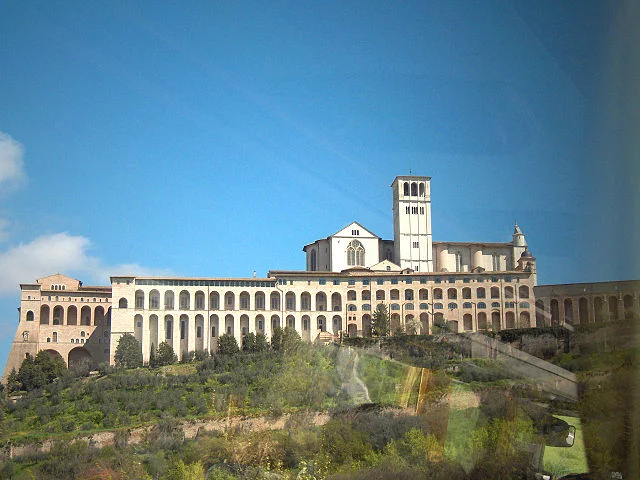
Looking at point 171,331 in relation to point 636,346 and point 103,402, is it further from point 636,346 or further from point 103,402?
point 636,346

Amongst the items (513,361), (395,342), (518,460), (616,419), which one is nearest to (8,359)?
(395,342)

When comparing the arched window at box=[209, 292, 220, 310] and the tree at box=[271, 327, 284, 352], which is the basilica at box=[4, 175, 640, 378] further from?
the tree at box=[271, 327, 284, 352]

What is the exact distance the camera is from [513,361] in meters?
28.2

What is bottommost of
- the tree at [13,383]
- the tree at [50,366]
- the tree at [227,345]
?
the tree at [13,383]

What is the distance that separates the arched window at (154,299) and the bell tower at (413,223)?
1547 centimetres

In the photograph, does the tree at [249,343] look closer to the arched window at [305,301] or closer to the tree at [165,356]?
the tree at [165,356]

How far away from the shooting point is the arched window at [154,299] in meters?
43.5

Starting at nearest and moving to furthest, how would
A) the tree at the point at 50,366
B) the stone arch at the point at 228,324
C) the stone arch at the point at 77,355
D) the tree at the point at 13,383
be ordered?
the tree at the point at 13,383
the tree at the point at 50,366
the stone arch at the point at 228,324
the stone arch at the point at 77,355

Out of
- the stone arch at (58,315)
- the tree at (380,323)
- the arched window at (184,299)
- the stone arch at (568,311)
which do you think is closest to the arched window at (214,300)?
the arched window at (184,299)

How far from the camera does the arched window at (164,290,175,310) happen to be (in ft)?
143

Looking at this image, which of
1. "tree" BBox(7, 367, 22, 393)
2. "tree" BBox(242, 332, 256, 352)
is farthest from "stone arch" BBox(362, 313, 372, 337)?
"tree" BBox(7, 367, 22, 393)

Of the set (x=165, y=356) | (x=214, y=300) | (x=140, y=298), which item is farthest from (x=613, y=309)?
(x=140, y=298)

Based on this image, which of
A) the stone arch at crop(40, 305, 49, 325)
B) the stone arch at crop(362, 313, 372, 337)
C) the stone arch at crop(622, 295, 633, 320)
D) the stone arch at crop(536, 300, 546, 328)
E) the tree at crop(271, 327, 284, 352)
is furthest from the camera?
the stone arch at crop(40, 305, 49, 325)

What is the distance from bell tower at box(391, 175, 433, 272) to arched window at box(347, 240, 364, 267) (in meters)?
2.29
